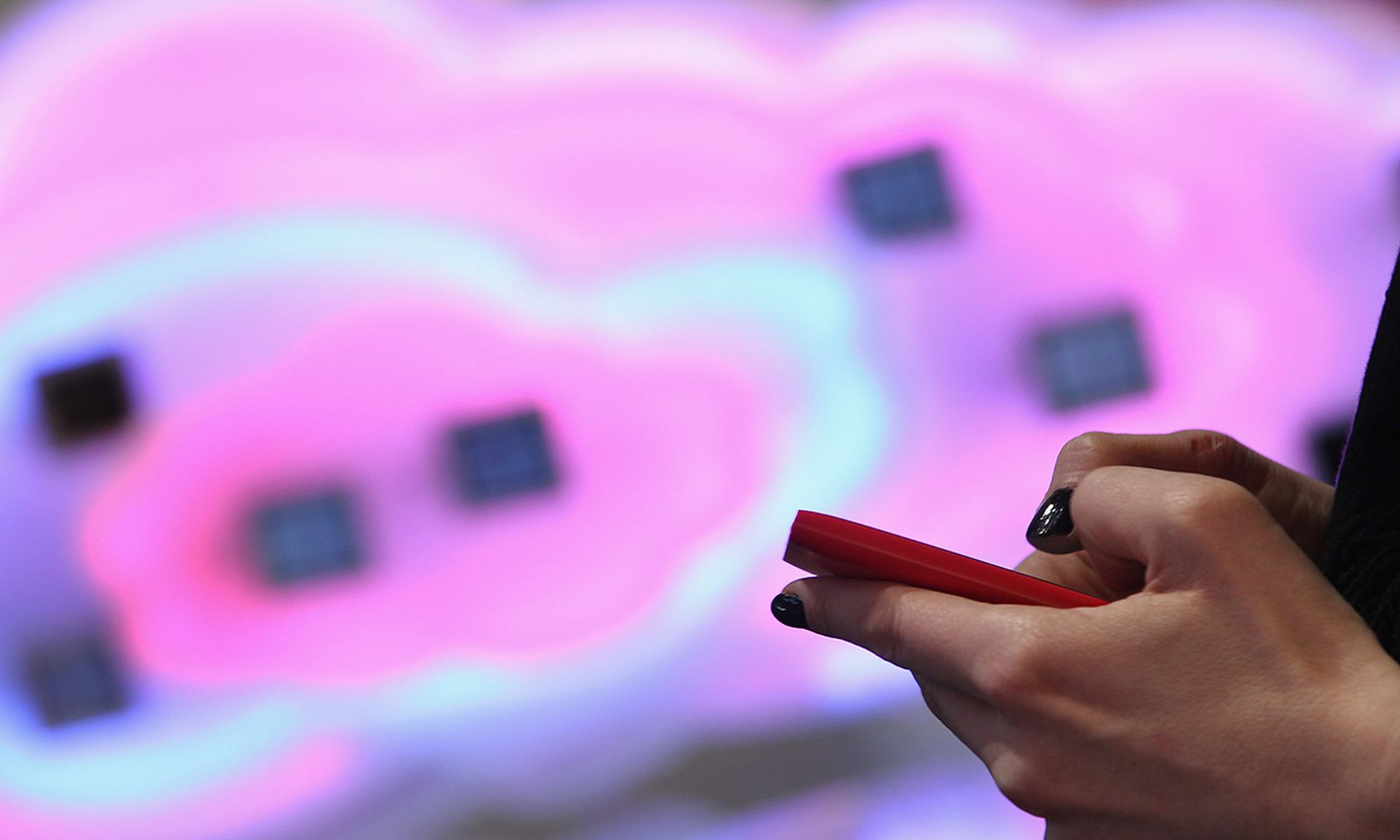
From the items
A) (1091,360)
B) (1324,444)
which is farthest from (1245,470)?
(1324,444)

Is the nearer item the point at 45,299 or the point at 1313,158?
the point at 45,299

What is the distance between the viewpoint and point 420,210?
1.19 meters

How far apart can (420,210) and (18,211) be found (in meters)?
0.42

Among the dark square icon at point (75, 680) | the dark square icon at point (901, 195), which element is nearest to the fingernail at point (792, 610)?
the dark square icon at point (901, 195)

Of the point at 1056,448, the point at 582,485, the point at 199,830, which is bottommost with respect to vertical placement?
the point at 199,830

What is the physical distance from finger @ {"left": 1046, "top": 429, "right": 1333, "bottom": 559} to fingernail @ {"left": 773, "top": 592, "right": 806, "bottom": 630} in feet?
0.42

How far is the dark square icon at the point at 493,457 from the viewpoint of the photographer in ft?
3.78

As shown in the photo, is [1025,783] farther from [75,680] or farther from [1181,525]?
[75,680]

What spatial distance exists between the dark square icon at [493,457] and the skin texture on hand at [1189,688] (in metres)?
0.81

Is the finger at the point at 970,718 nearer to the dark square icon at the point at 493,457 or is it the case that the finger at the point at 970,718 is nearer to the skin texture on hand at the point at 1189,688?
the skin texture on hand at the point at 1189,688

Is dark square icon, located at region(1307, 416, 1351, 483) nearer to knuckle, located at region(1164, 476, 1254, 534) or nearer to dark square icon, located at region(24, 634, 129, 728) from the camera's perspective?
knuckle, located at region(1164, 476, 1254, 534)

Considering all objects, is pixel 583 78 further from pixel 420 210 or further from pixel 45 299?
pixel 45 299

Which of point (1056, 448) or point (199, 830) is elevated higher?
point (1056, 448)

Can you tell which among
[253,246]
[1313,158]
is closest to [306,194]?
[253,246]
